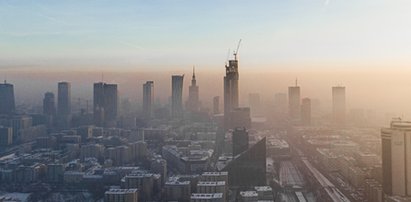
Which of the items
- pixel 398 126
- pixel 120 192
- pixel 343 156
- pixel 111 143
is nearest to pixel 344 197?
pixel 398 126

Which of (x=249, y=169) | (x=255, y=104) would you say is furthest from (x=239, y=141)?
(x=255, y=104)

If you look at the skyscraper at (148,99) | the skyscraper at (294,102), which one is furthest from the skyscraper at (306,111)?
the skyscraper at (148,99)

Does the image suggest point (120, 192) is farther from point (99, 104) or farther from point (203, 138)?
point (99, 104)

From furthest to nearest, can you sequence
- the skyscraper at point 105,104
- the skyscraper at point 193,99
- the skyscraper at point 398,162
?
the skyscraper at point 193,99, the skyscraper at point 105,104, the skyscraper at point 398,162

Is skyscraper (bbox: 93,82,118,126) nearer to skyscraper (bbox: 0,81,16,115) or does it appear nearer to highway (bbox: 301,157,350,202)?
skyscraper (bbox: 0,81,16,115)

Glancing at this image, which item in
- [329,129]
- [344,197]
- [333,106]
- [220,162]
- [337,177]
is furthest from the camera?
[333,106]

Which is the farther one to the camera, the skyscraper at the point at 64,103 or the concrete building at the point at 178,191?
the skyscraper at the point at 64,103

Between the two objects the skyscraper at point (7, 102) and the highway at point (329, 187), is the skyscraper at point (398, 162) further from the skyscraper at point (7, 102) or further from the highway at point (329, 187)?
the skyscraper at point (7, 102)
